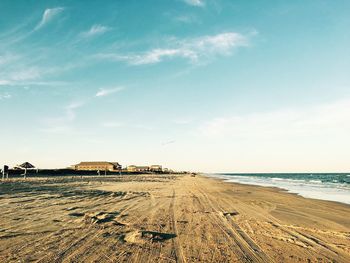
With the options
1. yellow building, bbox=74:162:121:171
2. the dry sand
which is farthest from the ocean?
yellow building, bbox=74:162:121:171

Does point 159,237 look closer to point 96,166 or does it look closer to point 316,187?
point 316,187

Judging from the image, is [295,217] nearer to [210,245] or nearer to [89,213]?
[210,245]

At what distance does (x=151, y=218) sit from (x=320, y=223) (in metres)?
6.34

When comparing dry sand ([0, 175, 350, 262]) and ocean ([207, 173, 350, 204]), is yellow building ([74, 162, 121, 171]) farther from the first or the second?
dry sand ([0, 175, 350, 262])

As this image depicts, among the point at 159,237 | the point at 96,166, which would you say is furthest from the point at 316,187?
the point at 96,166

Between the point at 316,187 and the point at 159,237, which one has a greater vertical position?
the point at 159,237

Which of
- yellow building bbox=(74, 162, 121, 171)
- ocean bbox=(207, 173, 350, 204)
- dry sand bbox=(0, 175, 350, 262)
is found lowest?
ocean bbox=(207, 173, 350, 204)

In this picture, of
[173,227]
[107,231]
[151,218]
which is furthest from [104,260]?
[151,218]

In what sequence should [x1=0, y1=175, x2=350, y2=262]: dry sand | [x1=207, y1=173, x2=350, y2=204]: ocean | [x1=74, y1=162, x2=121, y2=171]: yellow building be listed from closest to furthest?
1. [x1=0, y1=175, x2=350, y2=262]: dry sand
2. [x1=207, y1=173, x2=350, y2=204]: ocean
3. [x1=74, y1=162, x2=121, y2=171]: yellow building

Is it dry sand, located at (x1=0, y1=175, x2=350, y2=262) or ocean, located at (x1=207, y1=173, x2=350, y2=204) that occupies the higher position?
dry sand, located at (x1=0, y1=175, x2=350, y2=262)

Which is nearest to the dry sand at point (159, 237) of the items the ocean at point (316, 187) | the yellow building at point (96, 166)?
the ocean at point (316, 187)

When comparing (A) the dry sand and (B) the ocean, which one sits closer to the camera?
(A) the dry sand

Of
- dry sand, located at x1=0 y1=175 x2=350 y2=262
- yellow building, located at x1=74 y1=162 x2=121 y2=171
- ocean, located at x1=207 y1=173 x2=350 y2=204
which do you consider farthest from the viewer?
yellow building, located at x1=74 y1=162 x2=121 y2=171

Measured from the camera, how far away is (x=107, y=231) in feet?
24.5
